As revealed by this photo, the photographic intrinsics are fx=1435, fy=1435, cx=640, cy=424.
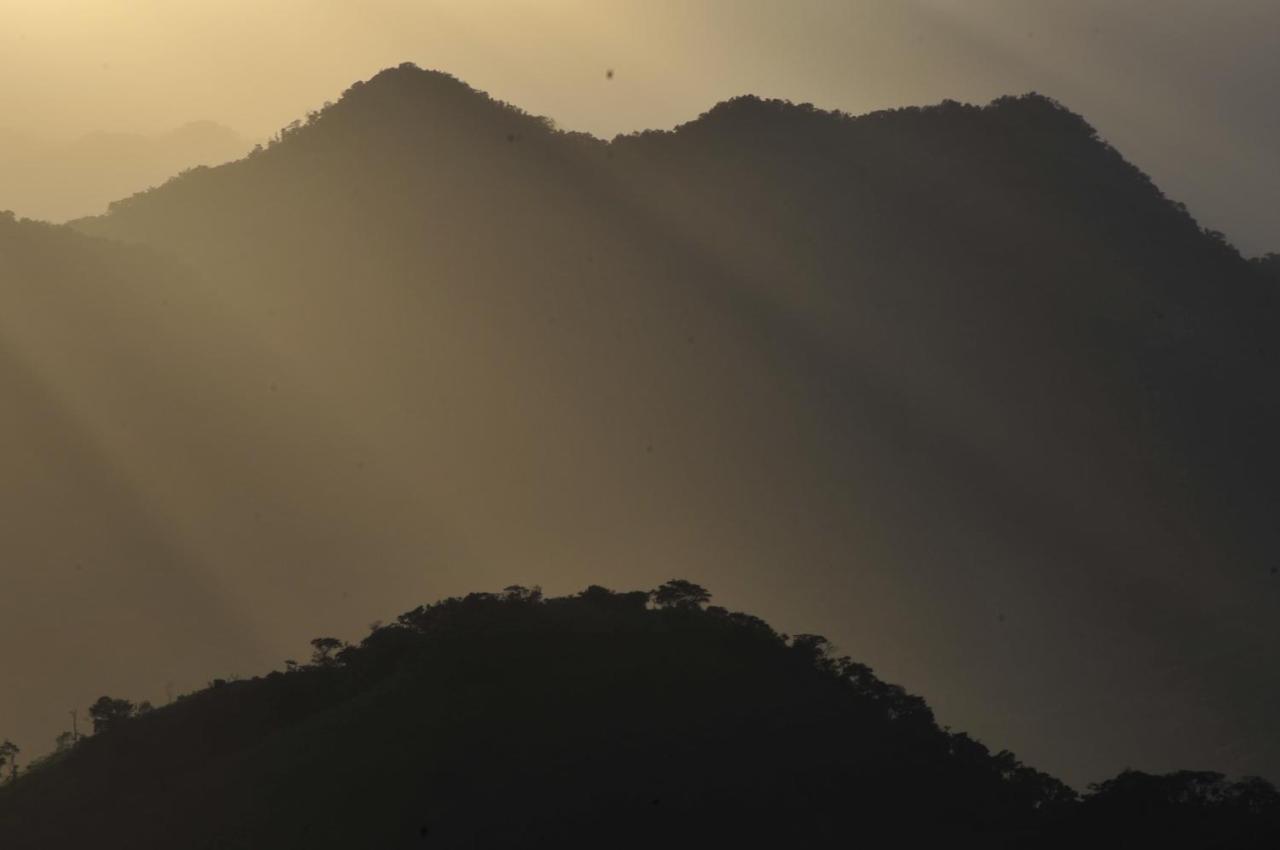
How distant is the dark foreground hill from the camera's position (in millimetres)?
51250

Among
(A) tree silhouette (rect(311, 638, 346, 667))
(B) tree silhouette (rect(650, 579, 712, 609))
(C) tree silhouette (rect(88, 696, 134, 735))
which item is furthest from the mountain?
(A) tree silhouette (rect(311, 638, 346, 667))

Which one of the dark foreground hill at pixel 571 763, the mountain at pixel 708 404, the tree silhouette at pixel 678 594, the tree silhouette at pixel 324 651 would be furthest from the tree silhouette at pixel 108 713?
the mountain at pixel 708 404

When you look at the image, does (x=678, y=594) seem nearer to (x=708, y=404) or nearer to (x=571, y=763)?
(x=571, y=763)

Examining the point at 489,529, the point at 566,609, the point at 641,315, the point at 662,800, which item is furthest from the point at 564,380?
the point at 662,800

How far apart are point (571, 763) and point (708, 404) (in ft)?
376

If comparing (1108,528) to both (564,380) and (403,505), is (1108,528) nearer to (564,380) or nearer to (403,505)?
(564,380)

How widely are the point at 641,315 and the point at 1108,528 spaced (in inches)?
2356

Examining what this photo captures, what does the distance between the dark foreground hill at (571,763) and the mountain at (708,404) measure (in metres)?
60.8

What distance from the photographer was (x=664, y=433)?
165m

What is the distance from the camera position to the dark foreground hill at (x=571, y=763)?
51250mm

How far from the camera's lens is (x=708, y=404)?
6570 inches

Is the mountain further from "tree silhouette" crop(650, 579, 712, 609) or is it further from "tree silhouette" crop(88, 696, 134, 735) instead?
"tree silhouette" crop(88, 696, 134, 735)

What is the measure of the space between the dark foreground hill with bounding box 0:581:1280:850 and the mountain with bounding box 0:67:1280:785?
60.8m

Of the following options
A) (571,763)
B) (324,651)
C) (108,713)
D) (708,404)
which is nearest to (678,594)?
(571,763)
